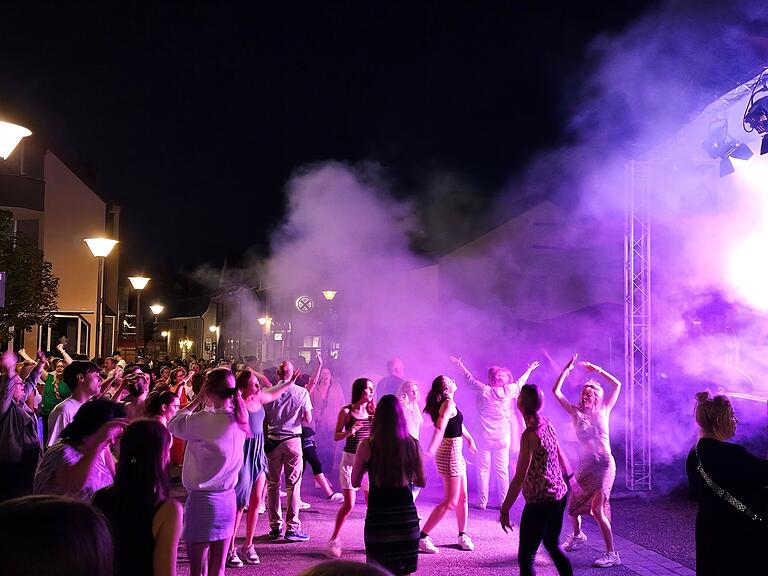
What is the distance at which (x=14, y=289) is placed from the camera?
53.5 feet

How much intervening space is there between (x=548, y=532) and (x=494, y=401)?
12.7ft

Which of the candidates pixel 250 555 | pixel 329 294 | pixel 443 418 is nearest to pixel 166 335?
pixel 329 294

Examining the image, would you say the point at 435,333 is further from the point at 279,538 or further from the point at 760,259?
the point at 279,538

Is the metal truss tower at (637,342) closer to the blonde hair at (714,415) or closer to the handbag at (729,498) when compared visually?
the blonde hair at (714,415)

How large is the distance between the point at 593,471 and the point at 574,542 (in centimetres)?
84

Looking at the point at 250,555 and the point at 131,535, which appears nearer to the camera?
the point at 131,535

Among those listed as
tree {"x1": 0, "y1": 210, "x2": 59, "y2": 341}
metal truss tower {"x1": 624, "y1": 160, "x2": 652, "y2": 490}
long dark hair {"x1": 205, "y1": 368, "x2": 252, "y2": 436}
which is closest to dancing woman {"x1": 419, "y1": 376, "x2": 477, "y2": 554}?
long dark hair {"x1": 205, "y1": 368, "x2": 252, "y2": 436}

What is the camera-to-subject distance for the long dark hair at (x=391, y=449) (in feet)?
13.4

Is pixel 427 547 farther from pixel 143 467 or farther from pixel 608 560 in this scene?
pixel 143 467

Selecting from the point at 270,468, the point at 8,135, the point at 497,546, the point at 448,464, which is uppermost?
the point at 8,135

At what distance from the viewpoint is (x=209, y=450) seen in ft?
13.6

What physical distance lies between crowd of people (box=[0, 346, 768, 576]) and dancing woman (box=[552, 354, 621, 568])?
0.01m

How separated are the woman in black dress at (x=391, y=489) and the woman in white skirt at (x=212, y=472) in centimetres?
86

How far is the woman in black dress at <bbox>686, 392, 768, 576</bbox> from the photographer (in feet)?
10.8
